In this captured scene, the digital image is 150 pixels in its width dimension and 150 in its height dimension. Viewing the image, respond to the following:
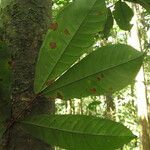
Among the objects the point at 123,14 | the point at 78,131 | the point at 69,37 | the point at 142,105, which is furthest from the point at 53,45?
the point at 142,105

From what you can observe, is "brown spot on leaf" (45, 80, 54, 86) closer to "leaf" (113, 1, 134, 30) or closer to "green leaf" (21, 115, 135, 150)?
"green leaf" (21, 115, 135, 150)

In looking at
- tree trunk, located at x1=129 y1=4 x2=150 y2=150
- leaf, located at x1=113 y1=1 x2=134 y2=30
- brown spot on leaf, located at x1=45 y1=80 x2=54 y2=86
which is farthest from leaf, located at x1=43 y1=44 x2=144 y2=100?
tree trunk, located at x1=129 y1=4 x2=150 y2=150

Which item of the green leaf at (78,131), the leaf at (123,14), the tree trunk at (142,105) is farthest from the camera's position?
the tree trunk at (142,105)

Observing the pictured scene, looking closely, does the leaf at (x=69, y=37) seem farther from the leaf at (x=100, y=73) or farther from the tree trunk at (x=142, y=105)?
the tree trunk at (x=142, y=105)

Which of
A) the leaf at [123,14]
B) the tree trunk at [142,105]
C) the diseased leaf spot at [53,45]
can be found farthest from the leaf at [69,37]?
the tree trunk at [142,105]

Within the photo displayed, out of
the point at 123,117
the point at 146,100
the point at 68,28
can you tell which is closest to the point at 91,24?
the point at 68,28

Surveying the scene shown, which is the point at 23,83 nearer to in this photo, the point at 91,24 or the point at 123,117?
the point at 91,24
